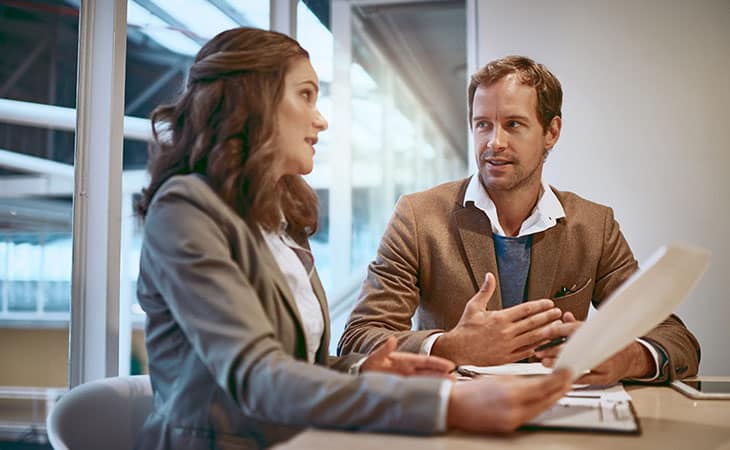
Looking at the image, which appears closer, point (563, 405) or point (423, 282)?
point (563, 405)

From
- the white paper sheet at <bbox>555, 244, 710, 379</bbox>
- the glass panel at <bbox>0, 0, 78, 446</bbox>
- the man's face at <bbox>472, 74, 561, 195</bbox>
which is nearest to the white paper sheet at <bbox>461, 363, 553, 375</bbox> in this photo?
the white paper sheet at <bbox>555, 244, 710, 379</bbox>

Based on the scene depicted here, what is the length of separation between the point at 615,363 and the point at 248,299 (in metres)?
0.89

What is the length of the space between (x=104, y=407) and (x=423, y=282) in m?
1.08

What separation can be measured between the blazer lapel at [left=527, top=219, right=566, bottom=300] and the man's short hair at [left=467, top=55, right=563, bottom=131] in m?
0.40

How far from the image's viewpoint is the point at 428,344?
1.78m

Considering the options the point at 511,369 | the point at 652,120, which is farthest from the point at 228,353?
the point at 652,120

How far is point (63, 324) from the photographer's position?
2260mm

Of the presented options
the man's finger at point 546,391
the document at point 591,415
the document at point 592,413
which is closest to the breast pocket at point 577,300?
the document at point 592,413

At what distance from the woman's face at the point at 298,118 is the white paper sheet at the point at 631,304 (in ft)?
2.34

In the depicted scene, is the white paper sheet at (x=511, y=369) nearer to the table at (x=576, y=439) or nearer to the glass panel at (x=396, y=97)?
the table at (x=576, y=439)

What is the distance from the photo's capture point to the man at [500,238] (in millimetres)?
2145

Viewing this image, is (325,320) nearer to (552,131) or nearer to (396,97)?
(552,131)

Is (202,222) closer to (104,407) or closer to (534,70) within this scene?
(104,407)

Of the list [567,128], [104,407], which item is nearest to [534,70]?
[567,128]
